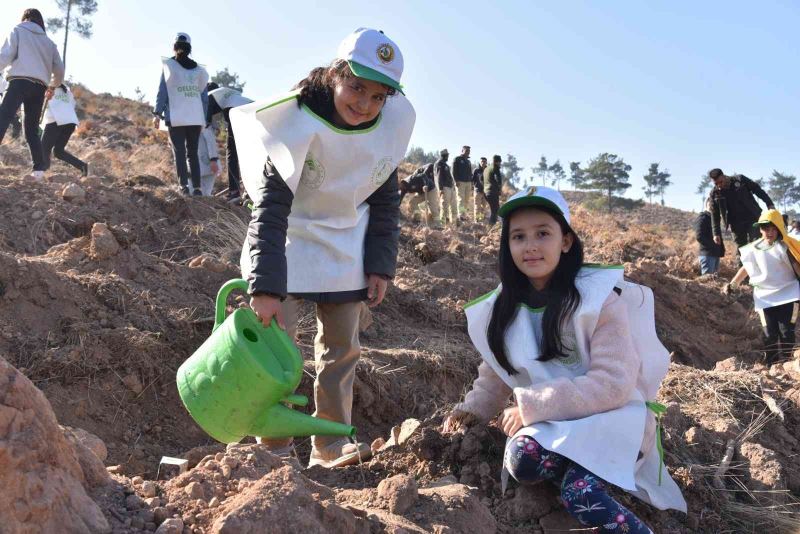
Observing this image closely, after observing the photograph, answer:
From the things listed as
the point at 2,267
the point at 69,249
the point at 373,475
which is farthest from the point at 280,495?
the point at 69,249

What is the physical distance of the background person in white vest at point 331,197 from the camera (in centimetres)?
255

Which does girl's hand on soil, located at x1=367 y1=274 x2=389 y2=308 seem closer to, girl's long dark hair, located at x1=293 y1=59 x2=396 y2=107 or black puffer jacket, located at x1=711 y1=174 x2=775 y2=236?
girl's long dark hair, located at x1=293 y1=59 x2=396 y2=107

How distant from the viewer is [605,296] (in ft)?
7.98

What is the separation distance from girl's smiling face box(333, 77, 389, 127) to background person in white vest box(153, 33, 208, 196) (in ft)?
15.7

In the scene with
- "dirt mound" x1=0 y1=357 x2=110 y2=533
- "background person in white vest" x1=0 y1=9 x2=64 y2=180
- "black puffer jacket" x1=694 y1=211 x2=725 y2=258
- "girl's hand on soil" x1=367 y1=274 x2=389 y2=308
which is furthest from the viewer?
"black puffer jacket" x1=694 y1=211 x2=725 y2=258

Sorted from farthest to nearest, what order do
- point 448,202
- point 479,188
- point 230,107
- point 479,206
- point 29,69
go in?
point 479,206 → point 479,188 → point 448,202 → point 230,107 → point 29,69

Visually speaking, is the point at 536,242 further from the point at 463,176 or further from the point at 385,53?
the point at 463,176

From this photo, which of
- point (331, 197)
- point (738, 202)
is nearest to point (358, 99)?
point (331, 197)

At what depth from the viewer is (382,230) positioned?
3.01 meters

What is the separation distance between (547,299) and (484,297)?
265mm

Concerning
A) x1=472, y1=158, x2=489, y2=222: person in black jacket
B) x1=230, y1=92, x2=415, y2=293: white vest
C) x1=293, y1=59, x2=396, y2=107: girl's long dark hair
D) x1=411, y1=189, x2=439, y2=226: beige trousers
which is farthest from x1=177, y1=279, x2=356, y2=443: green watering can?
x1=472, y1=158, x2=489, y2=222: person in black jacket

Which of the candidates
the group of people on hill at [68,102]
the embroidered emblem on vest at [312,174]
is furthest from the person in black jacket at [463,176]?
the embroidered emblem on vest at [312,174]

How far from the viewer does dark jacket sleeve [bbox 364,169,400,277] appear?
2.96 meters

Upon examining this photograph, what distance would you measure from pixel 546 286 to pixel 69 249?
3.50 meters
